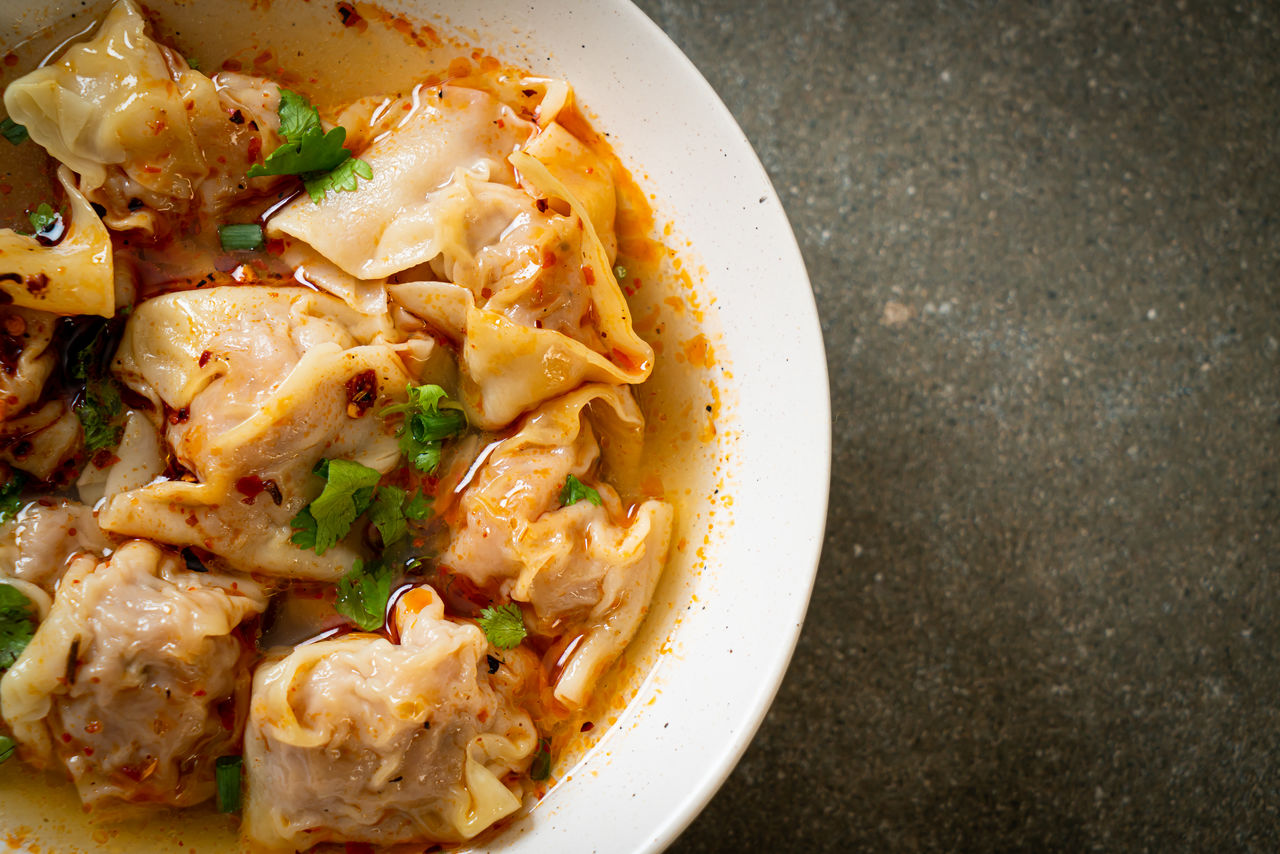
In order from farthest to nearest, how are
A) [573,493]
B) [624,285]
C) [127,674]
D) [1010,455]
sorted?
1. [1010,455]
2. [624,285]
3. [573,493]
4. [127,674]

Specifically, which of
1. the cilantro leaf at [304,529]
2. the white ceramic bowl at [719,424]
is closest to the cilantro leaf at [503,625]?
the white ceramic bowl at [719,424]

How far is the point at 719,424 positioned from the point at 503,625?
2.55 feet

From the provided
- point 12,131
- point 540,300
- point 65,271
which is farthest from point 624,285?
point 12,131

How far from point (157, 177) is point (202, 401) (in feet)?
1.86

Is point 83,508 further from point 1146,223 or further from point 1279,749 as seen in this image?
point 1279,749

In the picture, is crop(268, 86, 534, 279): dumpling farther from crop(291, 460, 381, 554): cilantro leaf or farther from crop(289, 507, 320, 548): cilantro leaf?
crop(289, 507, 320, 548): cilantro leaf

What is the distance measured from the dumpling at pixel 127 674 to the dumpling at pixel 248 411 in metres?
0.12

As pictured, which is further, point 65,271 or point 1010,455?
point 1010,455

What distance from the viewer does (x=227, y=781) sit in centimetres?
219

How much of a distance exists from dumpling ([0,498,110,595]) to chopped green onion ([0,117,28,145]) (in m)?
0.89

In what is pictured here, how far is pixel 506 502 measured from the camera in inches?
86.6

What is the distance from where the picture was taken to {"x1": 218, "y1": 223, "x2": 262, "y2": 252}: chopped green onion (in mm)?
2254

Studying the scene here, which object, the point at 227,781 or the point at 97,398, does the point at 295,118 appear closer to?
the point at 97,398

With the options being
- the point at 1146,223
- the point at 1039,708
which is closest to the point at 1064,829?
the point at 1039,708
